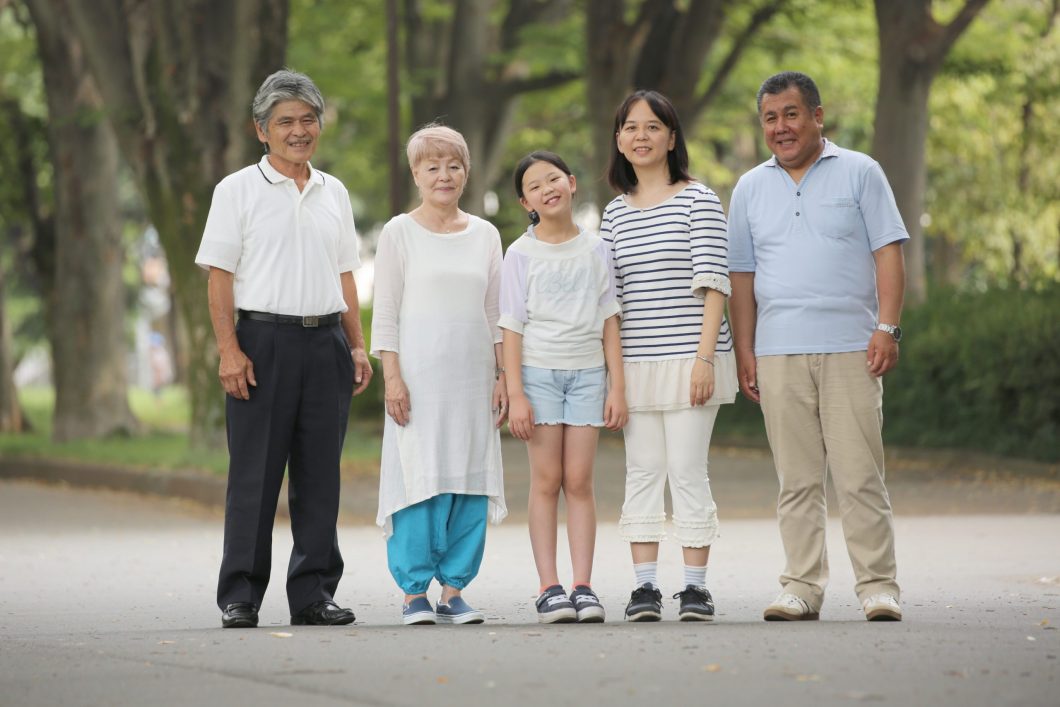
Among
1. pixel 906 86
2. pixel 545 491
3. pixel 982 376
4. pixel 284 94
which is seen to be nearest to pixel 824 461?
pixel 545 491

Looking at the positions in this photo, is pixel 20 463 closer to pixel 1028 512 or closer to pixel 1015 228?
pixel 1028 512

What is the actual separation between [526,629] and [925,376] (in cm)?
1104

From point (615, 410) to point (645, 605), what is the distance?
775mm

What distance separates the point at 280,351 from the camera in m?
7.20

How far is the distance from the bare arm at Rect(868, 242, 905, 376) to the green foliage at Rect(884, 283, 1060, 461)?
8599 mm

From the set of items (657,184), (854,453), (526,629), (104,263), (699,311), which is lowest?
(526,629)

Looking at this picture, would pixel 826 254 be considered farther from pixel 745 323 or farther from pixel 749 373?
pixel 749 373

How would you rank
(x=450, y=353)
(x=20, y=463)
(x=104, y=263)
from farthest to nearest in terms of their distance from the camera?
(x=104, y=263)
(x=20, y=463)
(x=450, y=353)

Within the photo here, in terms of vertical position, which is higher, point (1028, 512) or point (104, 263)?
point (104, 263)

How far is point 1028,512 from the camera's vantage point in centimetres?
1284

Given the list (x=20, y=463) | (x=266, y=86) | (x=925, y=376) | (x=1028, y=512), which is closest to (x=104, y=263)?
(x=20, y=463)

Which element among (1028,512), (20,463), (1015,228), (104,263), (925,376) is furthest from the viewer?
(1015,228)

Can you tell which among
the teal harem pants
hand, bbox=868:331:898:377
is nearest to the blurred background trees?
the teal harem pants

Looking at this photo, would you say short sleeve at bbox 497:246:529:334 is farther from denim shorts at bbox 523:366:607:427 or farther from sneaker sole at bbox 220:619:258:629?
sneaker sole at bbox 220:619:258:629
